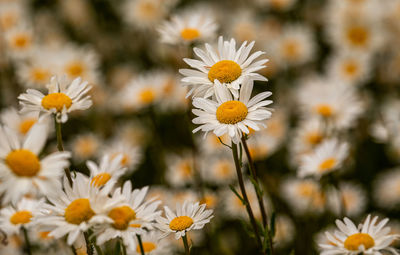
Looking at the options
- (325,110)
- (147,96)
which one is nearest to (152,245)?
(325,110)

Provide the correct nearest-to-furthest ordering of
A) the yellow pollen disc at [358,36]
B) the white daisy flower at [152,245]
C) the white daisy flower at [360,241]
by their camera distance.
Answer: the white daisy flower at [360,241], the white daisy flower at [152,245], the yellow pollen disc at [358,36]

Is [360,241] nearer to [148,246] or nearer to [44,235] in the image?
[148,246]

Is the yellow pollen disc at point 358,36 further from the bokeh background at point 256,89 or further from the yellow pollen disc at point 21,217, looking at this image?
the yellow pollen disc at point 21,217

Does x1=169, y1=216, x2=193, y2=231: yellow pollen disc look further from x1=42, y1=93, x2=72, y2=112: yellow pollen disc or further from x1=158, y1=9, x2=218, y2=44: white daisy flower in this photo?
x1=158, y1=9, x2=218, y2=44: white daisy flower

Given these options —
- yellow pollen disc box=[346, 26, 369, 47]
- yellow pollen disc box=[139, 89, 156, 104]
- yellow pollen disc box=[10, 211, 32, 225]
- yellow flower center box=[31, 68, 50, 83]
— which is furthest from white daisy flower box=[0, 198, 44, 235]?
yellow pollen disc box=[346, 26, 369, 47]

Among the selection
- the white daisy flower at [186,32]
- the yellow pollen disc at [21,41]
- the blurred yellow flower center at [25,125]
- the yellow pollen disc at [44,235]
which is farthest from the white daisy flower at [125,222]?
the yellow pollen disc at [21,41]

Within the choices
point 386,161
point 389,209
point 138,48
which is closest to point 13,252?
point 389,209
